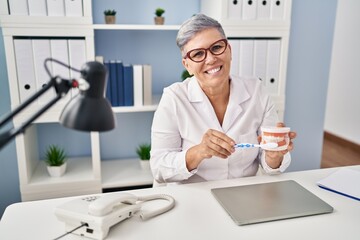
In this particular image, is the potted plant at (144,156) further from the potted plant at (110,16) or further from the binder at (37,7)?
the binder at (37,7)

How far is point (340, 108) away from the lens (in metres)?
3.96

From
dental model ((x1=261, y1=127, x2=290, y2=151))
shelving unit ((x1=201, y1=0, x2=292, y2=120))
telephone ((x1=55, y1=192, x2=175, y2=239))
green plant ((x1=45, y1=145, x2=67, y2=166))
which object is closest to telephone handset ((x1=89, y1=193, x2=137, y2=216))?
telephone ((x1=55, y1=192, x2=175, y2=239))

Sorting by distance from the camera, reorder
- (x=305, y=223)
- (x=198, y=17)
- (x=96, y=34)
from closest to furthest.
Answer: (x=305, y=223), (x=198, y=17), (x=96, y=34)

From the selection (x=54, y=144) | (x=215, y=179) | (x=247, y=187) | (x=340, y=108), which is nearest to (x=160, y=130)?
(x=215, y=179)

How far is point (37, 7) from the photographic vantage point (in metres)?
1.77

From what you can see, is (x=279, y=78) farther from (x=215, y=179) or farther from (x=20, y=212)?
(x=20, y=212)

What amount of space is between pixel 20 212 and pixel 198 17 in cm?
98

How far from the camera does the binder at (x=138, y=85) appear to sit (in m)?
2.01

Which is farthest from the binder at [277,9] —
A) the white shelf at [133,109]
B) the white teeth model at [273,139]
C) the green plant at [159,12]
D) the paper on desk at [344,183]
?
the white teeth model at [273,139]

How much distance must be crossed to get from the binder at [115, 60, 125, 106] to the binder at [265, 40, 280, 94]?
0.93 meters

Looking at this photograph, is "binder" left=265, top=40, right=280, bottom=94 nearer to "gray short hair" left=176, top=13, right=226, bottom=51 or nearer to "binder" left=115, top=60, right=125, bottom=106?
"gray short hair" left=176, top=13, right=226, bottom=51

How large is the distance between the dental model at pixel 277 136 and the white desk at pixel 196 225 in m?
0.25

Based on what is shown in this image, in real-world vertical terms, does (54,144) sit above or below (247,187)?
below

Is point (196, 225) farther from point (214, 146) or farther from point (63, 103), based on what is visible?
point (63, 103)
